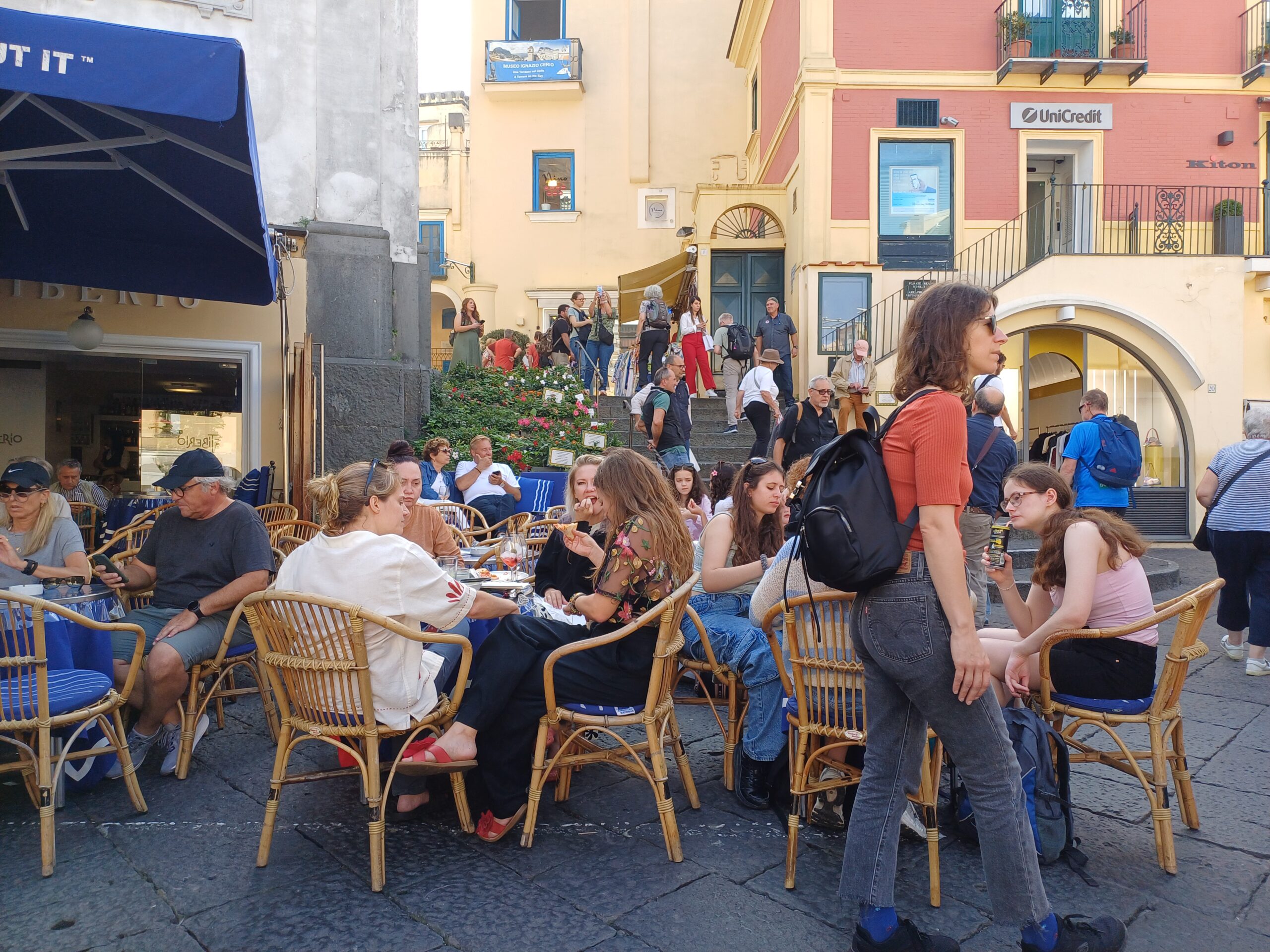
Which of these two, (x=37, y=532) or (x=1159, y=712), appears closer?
(x=1159, y=712)

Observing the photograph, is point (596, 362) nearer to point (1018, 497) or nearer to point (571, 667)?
point (1018, 497)

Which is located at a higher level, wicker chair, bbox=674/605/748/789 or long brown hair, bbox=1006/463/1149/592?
long brown hair, bbox=1006/463/1149/592

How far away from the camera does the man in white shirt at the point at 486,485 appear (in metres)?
8.44

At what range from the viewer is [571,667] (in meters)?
3.13

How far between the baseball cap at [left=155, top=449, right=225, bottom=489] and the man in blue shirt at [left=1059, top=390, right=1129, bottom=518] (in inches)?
244

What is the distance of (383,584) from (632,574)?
0.83 metres

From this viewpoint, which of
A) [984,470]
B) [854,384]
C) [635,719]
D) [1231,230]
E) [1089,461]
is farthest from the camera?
[1231,230]

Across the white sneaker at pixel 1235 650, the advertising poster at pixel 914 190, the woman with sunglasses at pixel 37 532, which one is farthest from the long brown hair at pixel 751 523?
the advertising poster at pixel 914 190

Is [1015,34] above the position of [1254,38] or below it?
below

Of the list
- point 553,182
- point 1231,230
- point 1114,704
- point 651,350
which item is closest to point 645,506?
point 1114,704

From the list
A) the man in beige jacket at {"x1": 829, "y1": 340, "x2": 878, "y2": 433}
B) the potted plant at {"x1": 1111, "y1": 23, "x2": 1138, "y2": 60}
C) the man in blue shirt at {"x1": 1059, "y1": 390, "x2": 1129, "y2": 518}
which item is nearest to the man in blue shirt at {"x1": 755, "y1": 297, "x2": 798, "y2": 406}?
the man in beige jacket at {"x1": 829, "y1": 340, "x2": 878, "y2": 433}

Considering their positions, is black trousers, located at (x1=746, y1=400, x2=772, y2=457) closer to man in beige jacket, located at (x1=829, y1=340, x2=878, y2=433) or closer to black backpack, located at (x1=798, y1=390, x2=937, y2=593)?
man in beige jacket, located at (x1=829, y1=340, x2=878, y2=433)

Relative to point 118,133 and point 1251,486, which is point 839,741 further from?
point 118,133

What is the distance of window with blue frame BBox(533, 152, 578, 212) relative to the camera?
20578mm
